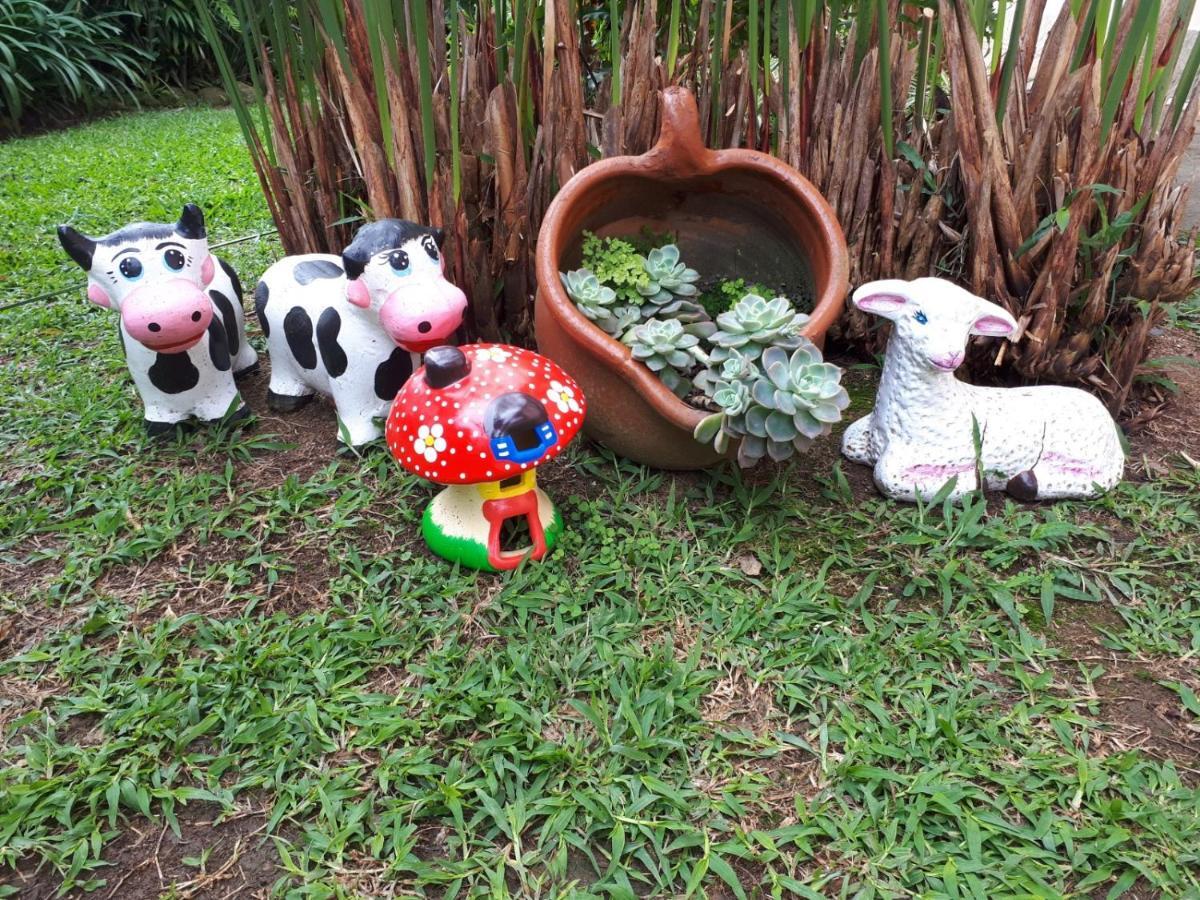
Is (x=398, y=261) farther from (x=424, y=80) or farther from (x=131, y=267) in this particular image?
(x=131, y=267)

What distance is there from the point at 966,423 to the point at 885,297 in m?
0.27

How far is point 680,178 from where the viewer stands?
1.60 meters

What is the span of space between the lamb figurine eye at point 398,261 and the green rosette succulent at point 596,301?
10.8 inches

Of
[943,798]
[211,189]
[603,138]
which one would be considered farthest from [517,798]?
[211,189]

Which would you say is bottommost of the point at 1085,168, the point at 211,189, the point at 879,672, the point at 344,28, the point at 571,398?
the point at 211,189

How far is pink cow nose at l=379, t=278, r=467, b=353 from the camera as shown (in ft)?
4.68

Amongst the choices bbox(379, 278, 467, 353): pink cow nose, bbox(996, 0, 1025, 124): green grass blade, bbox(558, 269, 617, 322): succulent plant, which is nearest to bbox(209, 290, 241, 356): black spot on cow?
bbox(379, 278, 467, 353): pink cow nose

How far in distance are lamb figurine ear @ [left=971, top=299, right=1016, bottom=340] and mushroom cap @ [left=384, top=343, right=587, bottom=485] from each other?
0.71 m

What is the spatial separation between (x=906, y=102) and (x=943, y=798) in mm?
1352

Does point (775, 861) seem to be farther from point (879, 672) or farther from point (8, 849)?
point (8, 849)

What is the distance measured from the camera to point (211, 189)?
3.58 m

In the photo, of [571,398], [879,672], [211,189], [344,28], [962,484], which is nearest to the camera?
[879,672]

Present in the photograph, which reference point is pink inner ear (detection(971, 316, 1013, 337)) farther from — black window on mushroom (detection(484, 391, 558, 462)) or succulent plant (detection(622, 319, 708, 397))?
black window on mushroom (detection(484, 391, 558, 462))

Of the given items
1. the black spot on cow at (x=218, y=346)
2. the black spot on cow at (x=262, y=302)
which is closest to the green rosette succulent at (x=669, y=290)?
the black spot on cow at (x=262, y=302)
